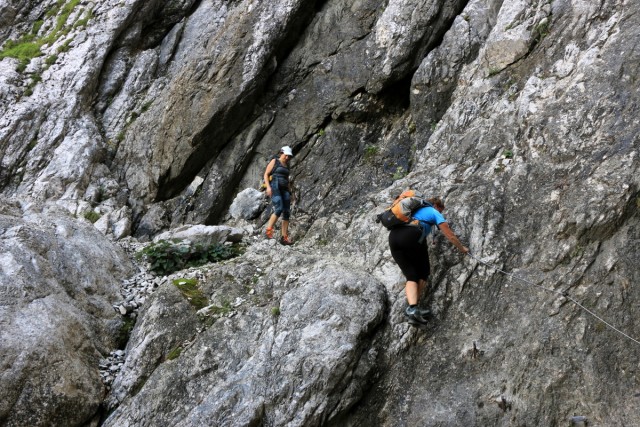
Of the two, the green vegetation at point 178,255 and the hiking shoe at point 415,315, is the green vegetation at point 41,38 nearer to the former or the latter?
the green vegetation at point 178,255

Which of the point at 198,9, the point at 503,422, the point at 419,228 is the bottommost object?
the point at 503,422

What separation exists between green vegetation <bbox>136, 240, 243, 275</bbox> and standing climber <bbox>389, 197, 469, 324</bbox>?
5033 millimetres

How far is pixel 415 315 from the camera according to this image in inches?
319

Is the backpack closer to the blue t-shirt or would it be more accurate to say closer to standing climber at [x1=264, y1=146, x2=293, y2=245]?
the blue t-shirt

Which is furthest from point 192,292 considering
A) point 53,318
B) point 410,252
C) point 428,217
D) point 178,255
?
point 428,217

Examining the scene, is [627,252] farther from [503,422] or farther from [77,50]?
[77,50]

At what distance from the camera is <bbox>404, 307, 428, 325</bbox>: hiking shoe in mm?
8117

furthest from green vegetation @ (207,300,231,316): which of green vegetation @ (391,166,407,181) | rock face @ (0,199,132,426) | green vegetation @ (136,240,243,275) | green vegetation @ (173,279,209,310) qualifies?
green vegetation @ (391,166,407,181)

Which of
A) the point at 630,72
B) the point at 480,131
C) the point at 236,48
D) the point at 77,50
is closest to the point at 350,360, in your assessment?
the point at 480,131

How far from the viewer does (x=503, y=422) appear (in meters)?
7.37

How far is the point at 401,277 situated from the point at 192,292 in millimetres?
3739

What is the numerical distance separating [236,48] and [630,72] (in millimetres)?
11149

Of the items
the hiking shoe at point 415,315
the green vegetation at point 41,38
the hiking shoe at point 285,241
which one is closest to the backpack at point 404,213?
the hiking shoe at point 415,315

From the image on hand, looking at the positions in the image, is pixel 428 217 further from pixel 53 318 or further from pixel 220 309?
pixel 53 318
